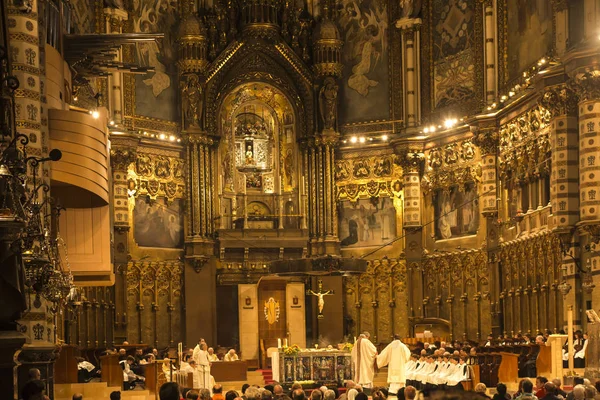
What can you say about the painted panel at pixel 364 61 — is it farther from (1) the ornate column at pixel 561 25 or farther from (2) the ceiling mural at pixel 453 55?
(1) the ornate column at pixel 561 25

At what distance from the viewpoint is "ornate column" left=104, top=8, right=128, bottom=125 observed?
39969 millimetres

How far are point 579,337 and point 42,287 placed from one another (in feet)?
54.5

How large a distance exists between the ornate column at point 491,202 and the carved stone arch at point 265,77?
A: 800cm

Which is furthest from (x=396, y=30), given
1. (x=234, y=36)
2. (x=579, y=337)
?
(x=579, y=337)

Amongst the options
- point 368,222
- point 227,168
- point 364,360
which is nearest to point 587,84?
point 364,360

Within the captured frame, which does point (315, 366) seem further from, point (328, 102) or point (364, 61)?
point (364, 61)

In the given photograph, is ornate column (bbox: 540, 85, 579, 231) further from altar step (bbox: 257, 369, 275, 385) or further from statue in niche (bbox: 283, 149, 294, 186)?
statue in niche (bbox: 283, 149, 294, 186)

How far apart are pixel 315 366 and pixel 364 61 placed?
618 inches

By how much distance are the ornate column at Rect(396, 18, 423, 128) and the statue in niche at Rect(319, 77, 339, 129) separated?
2.79 meters

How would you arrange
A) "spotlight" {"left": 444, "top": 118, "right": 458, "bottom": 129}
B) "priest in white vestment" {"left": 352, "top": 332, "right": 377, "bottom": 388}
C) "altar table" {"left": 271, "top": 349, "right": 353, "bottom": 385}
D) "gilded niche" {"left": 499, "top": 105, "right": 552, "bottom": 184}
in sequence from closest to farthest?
1. "priest in white vestment" {"left": 352, "top": 332, "right": 377, "bottom": 388}
2. "altar table" {"left": 271, "top": 349, "right": 353, "bottom": 385}
3. "gilded niche" {"left": 499, "top": 105, "right": 552, "bottom": 184}
4. "spotlight" {"left": 444, "top": 118, "right": 458, "bottom": 129}

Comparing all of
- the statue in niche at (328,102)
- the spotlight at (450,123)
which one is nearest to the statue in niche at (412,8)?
the statue in niche at (328,102)

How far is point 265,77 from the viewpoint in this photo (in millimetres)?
43594

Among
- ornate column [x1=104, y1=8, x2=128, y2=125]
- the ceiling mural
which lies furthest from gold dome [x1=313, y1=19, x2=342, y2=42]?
ornate column [x1=104, y1=8, x2=128, y2=125]

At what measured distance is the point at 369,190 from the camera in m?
43.4
